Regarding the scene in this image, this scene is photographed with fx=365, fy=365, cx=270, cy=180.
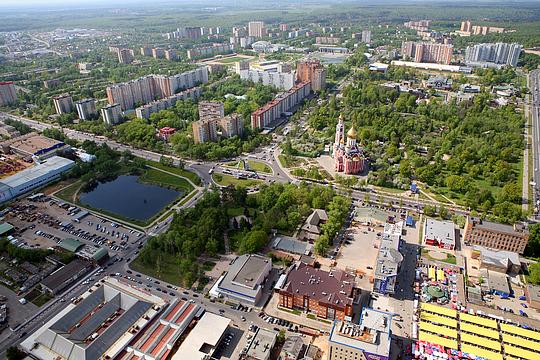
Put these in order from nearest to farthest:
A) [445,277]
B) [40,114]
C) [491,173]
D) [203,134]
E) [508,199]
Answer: [445,277] < [508,199] < [491,173] < [203,134] < [40,114]

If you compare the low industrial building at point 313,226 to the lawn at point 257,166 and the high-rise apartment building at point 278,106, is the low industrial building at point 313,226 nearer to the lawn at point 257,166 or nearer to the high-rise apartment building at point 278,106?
the lawn at point 257,166

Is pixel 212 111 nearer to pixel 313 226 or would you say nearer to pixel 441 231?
pixel 313 226

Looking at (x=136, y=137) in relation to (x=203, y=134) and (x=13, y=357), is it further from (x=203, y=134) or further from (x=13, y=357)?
(x=13, y=357)

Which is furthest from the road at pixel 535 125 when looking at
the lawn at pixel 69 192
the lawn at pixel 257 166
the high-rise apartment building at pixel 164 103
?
the high-rise apartment building at pixel 164 103

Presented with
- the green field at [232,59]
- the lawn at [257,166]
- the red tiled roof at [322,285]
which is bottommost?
the lawn at [257,166]

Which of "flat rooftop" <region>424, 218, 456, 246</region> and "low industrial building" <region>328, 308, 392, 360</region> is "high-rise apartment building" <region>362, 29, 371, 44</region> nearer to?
"flat rooftop" <region>424, 218, 456, 246</region>

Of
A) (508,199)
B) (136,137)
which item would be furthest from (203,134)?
(508,199)

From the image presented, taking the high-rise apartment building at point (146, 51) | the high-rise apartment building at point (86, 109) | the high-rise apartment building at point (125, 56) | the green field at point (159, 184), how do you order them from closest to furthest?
the green field at point (159, 184)
the high-rise apartment building at point (86, 109)
the high-rise apartment building at point (125, 56)
the high-rise apartment building at point (146, 51)
